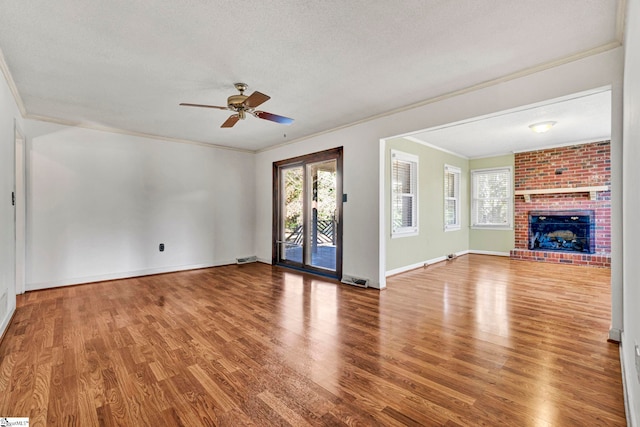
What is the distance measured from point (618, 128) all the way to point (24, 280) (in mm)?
6866

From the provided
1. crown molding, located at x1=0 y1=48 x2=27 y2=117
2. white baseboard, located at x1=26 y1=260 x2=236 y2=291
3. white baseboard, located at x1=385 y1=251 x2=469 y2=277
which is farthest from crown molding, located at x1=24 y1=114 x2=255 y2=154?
white baseboard, located at x1=385 y1=251 x2=469 y2=277

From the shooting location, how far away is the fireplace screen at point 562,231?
20.2 ft

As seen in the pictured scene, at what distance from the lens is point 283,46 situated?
7.92ft

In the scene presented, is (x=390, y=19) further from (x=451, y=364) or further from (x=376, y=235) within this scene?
(x=376, y=235)

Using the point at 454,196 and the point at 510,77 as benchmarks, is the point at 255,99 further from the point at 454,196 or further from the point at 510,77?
the point at 454,196

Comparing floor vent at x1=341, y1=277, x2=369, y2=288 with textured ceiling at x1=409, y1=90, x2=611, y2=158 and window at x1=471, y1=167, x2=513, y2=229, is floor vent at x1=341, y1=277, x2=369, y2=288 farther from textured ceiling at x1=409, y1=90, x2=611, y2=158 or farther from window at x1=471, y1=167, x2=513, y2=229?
window at x1=471, y1=167, x2=513, y2=229

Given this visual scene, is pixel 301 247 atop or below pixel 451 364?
atop

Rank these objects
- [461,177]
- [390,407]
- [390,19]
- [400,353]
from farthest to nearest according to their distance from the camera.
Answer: [461,177] < [400,353] < [390,19] < [390,407]

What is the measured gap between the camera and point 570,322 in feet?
9.71

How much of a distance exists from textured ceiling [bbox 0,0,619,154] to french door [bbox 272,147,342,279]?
1.64 metres

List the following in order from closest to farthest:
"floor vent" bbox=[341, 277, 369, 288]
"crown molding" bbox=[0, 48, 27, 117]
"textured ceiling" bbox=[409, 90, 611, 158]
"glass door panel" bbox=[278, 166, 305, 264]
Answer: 1. "crown molding" bbox=[0, 48, 27, 117]
2. "textured ceiling" bbox=[409, 90, 611, 158]
3. "floor vent" bbox=[341, 277, 369, 288]
4. "glass door panel" bbox=[278, 166, 305, 264]

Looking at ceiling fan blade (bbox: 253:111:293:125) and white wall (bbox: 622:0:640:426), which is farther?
ceiling fan blade (bbox: 253:111:293:125)

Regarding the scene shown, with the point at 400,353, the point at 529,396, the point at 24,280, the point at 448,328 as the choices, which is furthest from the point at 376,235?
the point at 24,280

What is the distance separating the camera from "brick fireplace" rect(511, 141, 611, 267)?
5957 mm
